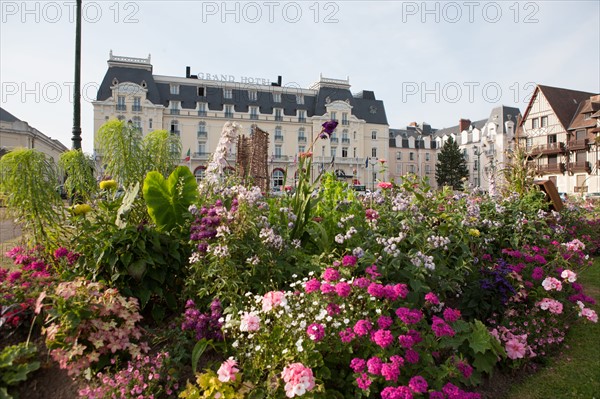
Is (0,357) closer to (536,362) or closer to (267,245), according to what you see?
(267,245)

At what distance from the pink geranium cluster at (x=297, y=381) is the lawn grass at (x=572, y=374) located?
174cm

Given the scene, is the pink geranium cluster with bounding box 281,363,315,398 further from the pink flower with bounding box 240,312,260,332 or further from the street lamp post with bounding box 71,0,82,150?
the street lamp post with bounding box 71,0,82,150

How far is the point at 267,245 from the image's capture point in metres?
3.35

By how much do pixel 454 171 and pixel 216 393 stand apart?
5596 cm

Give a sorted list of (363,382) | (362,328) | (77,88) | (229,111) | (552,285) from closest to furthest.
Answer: (363,382), (362,328), (552,285), (77,88), (229,111)

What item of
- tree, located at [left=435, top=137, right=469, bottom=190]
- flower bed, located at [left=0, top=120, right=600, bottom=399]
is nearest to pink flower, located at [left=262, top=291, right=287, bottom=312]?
flower bed, located at [left=0, top=120, right=600, bottom=399]

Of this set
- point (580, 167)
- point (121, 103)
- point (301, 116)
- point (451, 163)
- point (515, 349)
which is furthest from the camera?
point (451, 163)

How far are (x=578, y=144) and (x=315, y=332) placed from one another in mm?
44494

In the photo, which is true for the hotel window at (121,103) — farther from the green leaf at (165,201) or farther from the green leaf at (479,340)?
the green leaf at (479,340)

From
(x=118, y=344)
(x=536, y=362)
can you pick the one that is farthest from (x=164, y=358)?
(x=536, y=362)

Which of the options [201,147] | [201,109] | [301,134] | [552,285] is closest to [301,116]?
[301,134]

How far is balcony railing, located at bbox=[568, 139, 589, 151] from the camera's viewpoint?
36688 millimetres

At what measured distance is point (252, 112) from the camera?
49.4m

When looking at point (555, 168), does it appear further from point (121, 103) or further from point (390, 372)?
point (121, 103)
